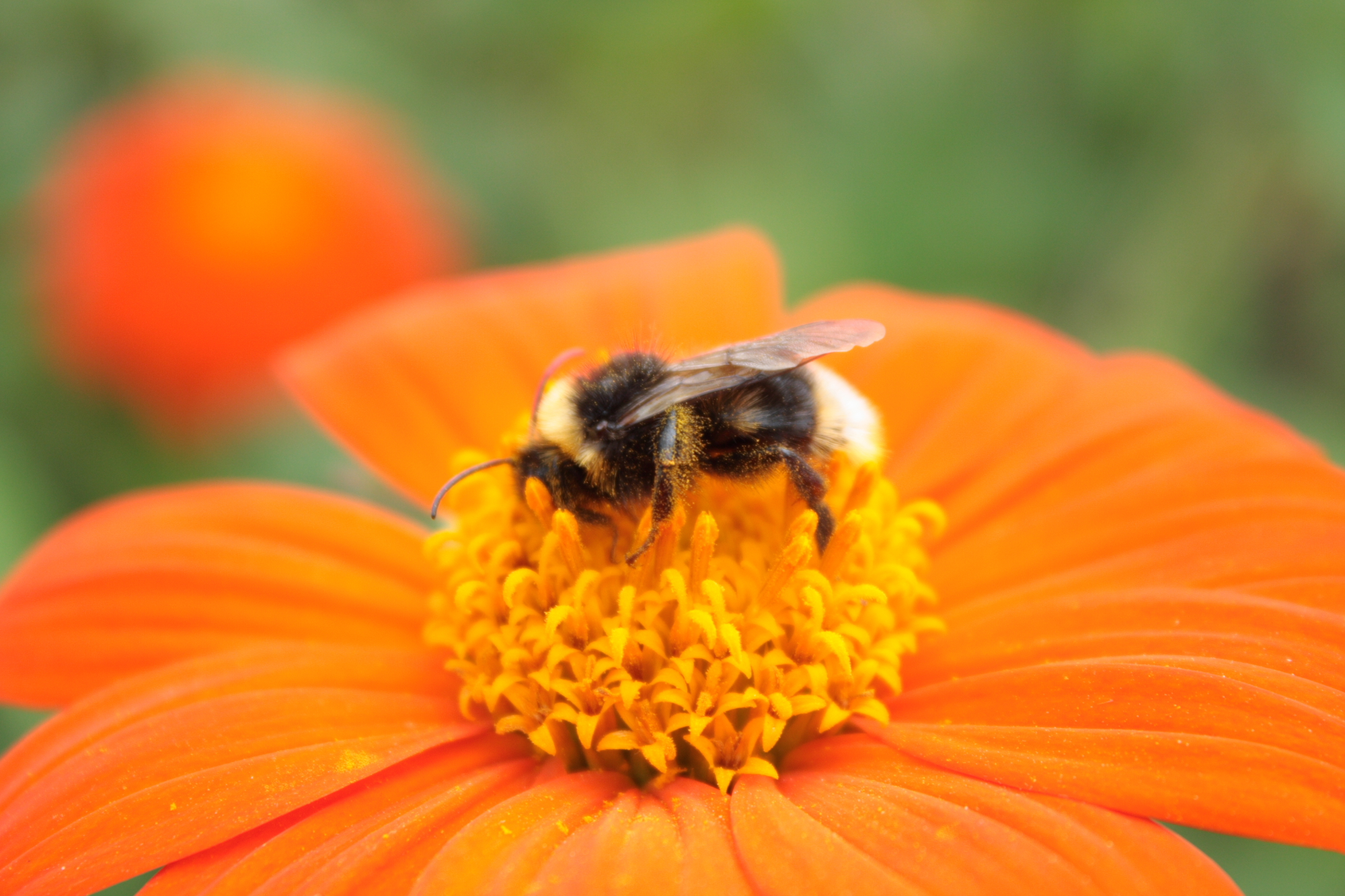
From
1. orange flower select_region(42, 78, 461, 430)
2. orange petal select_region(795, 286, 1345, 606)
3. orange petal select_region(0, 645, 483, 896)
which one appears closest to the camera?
orange petal select_region(0, 645, 483, 896)

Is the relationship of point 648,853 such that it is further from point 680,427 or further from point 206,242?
point 206,242

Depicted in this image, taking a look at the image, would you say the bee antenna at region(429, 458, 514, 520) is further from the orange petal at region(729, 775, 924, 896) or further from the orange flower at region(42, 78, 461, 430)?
the orange flower at region(42, 78, 461, 430)

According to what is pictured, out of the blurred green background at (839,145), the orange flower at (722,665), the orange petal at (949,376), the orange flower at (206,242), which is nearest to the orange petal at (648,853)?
the orange flower at (722,665)

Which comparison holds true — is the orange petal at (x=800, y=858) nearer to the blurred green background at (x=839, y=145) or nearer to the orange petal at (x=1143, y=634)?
the orange petal at (x=1143, y=634)

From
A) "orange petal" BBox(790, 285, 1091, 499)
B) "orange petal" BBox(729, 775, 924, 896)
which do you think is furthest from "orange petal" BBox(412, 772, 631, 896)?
"orange petal" BBox(790, 285, 1091, 499)

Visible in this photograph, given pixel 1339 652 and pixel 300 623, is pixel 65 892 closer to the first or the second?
pixel 300 623
